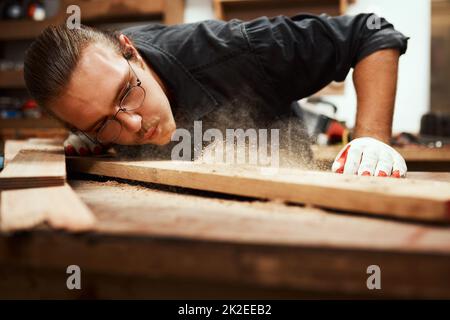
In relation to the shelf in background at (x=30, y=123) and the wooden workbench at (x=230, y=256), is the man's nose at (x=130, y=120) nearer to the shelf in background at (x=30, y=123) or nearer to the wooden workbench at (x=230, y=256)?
the wooden workbench at (x=230, y=256)

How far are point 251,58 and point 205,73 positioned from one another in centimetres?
17

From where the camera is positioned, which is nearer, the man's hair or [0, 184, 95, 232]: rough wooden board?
[0, 184, 95, 232]: rough wooden board

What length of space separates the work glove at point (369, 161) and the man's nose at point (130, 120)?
23.1 inches

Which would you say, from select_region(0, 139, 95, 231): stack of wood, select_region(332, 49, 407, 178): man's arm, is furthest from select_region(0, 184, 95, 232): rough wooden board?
select_region(332, 49, 407, 178): man's arm

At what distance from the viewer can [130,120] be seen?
117 cm

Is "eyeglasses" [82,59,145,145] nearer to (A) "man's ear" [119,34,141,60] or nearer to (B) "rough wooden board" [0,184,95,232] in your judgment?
(A) "man's ear" [119,34,141,60]

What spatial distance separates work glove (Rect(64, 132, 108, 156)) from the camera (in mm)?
1426

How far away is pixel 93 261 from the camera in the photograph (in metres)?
0.49

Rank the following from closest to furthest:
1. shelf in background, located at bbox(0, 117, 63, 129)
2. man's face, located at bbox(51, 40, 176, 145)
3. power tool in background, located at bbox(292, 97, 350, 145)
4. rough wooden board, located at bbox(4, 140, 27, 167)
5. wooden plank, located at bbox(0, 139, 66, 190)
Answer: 1. wooden plank, located at bbox(0, 139, 66, 190)
2. man's face, located at bbox(51, 40, 176, 145)
3. rough wooden board, located at bbox(4, 140, 27, 167)
4. power tool in background, located at bbox(292, 97, 350, 145)
5. shelf in background, located at bbox(0, 117, 63, 129)

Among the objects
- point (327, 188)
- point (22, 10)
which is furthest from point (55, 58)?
point (22, 10)

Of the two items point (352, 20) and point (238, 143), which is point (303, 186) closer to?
point (238, 143)

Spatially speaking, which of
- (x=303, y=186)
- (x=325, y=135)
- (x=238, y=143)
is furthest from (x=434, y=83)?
(x=303, y=186)

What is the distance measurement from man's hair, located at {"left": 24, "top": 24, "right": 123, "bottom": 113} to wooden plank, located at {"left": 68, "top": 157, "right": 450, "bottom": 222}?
41cm

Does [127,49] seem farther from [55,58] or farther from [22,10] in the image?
[22,10]
